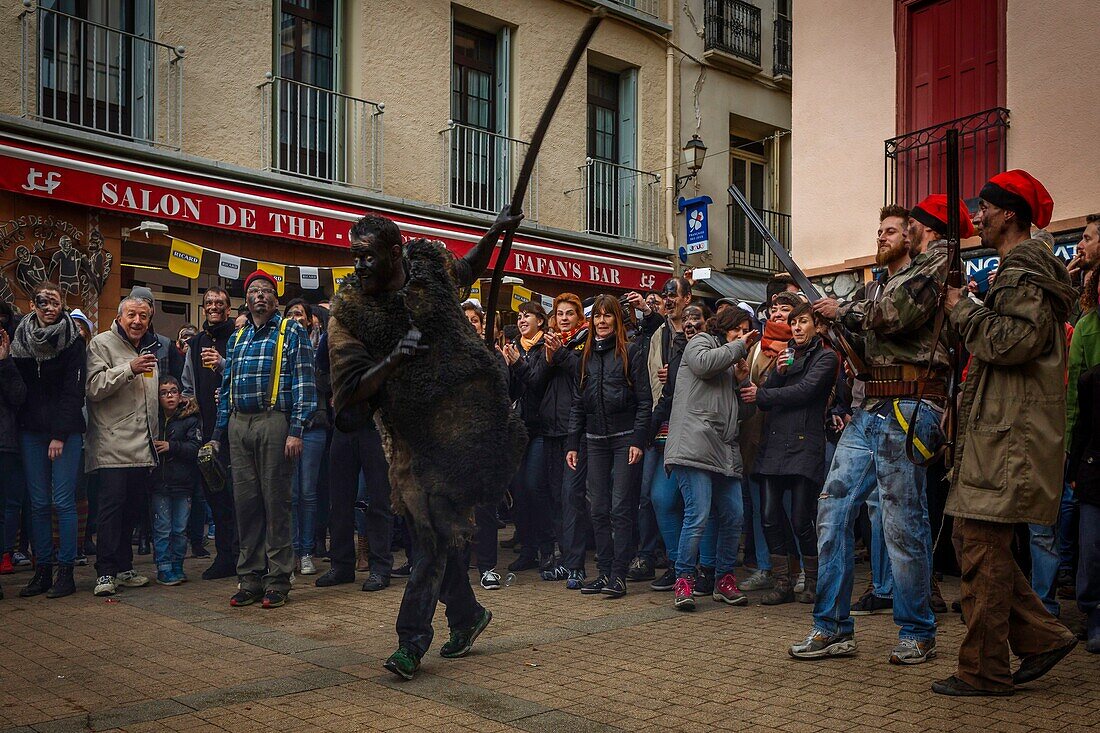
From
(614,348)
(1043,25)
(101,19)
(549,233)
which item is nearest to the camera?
(614,348)

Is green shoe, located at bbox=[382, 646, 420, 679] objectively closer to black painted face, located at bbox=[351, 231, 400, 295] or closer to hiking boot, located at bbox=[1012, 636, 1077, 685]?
black painted face, located at bbox=[351, 231, 400, 295]

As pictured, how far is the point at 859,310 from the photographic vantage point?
5.23 metres

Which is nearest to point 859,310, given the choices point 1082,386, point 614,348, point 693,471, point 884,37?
point 1082,386

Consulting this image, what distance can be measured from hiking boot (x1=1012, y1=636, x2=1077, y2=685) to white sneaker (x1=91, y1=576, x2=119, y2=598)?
237 inches

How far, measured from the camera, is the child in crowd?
8.15m

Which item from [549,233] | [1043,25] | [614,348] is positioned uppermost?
[1043,25]

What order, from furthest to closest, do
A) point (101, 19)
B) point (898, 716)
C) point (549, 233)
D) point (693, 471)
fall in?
1. point (549, 233)
2. point (101, 19)
3. point (693, 471)
4. point (898, 716)

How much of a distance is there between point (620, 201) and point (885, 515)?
15.5m

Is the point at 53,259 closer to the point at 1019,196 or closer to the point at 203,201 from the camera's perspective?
the point at 203,201

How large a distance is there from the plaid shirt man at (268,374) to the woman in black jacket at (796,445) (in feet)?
10.3

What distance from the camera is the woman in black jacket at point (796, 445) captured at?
280 inches

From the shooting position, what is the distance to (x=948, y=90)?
13.6m

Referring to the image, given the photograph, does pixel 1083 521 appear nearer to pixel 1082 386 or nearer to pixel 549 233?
pixel 1082 386

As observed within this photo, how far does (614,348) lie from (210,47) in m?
9.24
